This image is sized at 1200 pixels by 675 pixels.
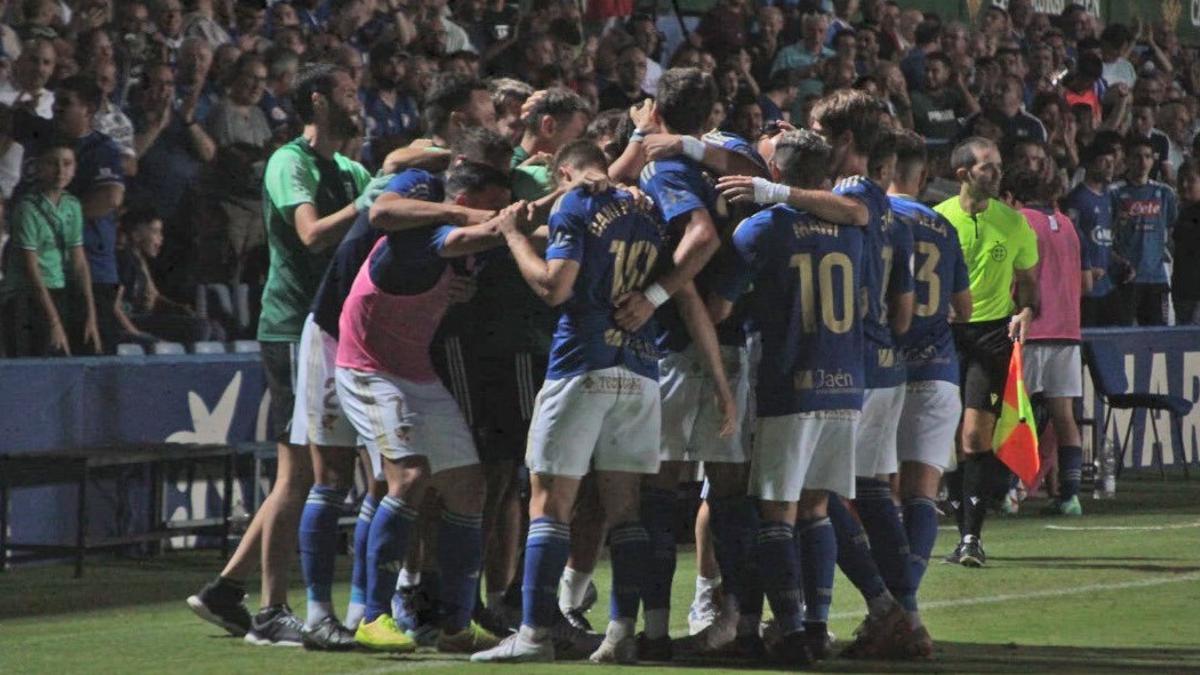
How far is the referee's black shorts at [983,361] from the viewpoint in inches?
498

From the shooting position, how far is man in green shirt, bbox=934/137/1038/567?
39.9ft

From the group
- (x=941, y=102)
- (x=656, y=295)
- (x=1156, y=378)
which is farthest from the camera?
(x=941, y=102)

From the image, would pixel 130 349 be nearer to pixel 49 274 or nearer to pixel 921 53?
pixel 49 274

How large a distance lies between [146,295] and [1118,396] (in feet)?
24.8

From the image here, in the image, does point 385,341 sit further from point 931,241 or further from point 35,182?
point 35,182

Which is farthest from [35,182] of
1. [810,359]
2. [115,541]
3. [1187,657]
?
[1187,657]

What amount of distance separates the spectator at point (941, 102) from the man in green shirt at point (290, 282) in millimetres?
12942

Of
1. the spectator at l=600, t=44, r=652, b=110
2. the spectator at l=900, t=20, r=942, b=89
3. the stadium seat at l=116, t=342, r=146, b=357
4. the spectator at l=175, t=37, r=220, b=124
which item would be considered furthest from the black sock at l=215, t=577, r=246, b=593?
the spectator at l=900, t=20, r=942, b=89

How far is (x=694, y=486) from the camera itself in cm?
1398

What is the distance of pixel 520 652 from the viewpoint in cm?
810

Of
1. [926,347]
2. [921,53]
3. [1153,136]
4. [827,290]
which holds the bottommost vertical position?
[926,347]

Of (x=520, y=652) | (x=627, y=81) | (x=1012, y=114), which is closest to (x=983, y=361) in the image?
(x=520, y=652)

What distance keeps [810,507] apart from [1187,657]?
5.17ft

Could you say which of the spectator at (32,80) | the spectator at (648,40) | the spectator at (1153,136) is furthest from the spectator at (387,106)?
the spectator at (1153,136)
